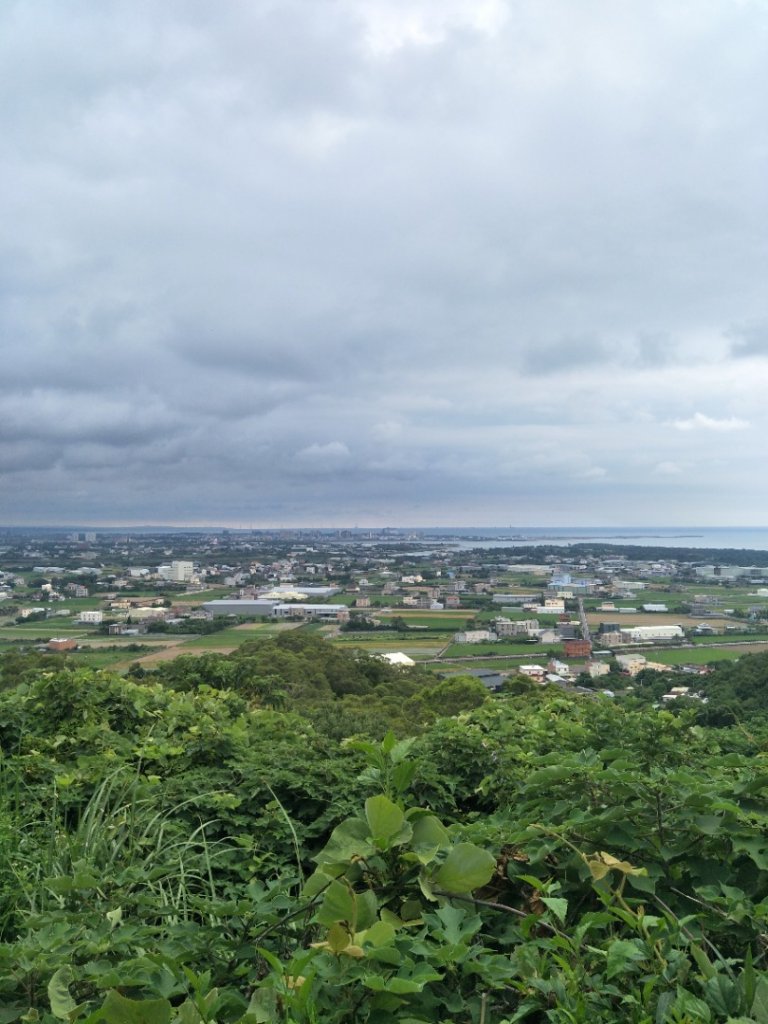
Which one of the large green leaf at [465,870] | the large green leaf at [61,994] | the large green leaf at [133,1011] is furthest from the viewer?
the large green leaf at [465,870]

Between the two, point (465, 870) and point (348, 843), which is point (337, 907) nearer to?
point (348, 843)

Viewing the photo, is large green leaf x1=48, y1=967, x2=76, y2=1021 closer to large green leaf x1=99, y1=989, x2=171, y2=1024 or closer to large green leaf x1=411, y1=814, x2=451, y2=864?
large green leaf x1=99, y1=989, x2=171, y2=1024

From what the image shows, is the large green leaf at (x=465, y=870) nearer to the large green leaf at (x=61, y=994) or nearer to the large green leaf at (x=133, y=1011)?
the large green leaf at (x=133, y=1011)

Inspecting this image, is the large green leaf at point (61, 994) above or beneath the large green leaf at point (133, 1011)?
beneath

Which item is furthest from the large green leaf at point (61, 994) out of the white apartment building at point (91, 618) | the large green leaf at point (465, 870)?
the white apartment building at point (91, 618)

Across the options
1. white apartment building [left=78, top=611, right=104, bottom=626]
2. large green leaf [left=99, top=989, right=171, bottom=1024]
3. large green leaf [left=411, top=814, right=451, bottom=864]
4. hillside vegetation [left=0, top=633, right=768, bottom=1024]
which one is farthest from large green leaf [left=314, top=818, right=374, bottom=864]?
white apartment building [left=78, top=611, right=104, bottom=626]

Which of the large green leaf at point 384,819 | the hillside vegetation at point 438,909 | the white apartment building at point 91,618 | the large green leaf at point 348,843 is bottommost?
the white apartment building at point 91,618

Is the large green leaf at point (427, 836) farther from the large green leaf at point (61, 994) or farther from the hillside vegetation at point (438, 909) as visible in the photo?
the large green leaf at point (61, 994)

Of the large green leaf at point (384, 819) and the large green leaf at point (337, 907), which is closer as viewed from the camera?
the large green leaf at point (337, 907)

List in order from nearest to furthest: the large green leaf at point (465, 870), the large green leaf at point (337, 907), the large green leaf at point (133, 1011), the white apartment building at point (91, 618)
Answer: the large green leaf at point (133, 1011) < the large green leaf at point (337, 907) < the large green leaf at point (465, 870) < the white apartment building at point (91, 618)

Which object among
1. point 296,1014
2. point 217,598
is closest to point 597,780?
point 296,1014
